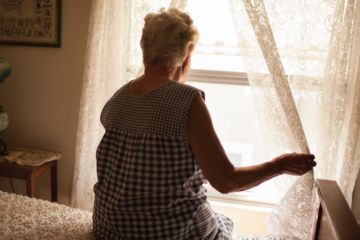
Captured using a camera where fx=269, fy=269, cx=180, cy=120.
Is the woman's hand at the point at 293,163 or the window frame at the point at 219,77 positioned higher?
the window frame at the point at 219,77

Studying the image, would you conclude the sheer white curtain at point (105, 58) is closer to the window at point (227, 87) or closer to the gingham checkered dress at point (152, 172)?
the window at point (227, 87)

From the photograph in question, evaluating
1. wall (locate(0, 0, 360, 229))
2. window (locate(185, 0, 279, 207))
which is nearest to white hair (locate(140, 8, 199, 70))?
window (locate(185, 0, 279, 207))

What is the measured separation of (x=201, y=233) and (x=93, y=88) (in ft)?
3.62

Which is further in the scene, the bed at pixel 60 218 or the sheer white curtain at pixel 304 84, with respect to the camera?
Answer: the sheer white curtain at pixel 304 84

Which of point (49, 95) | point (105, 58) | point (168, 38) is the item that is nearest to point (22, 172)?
point (49, 95)

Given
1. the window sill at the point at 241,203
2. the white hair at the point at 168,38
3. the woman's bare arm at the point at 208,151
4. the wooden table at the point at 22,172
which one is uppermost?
the white hair at the point at 168,38

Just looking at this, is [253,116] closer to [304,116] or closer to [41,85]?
[304,116]

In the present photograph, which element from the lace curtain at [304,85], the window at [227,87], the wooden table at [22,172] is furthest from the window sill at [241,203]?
the wooden table at [22,172]

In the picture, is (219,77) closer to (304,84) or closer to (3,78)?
(304,84)

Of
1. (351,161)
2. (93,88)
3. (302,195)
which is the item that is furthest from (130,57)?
(351,161)

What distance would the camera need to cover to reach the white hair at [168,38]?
1.00 meters

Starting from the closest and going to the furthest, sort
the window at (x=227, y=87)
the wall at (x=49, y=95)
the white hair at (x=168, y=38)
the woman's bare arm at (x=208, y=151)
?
1. the woman's bare arm at (x=208, y=151)
2. the white hair at (x=168, y=38)
3. the window at (x=227, y=87)
4. the wall at (x=49, y=95)

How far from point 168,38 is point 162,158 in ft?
1.44

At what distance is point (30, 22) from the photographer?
1868 millimetres
